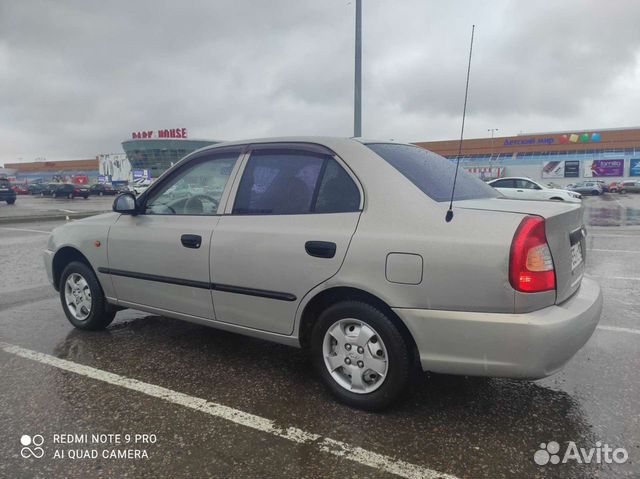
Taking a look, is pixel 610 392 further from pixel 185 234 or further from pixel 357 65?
pixel 357 65

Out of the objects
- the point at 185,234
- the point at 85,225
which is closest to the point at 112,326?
the point at 85,225

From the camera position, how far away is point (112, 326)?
463 centimetres

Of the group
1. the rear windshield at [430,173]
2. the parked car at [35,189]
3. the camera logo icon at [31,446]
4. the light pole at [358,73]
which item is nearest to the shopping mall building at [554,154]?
the parked car at [35,189]

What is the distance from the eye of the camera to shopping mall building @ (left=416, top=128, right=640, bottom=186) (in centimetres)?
6009

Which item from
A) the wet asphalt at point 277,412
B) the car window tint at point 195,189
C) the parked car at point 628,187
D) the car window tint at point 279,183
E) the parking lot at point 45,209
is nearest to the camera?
the wet asphalt at point 277,412

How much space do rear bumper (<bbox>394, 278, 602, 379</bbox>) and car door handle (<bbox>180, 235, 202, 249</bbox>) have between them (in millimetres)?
1586

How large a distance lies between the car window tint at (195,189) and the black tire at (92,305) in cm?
96

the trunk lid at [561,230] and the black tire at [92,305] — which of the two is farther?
the black tire at [92,305]

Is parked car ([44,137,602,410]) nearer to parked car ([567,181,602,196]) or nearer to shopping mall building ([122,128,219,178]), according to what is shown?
parked car ([567,181,602,196])

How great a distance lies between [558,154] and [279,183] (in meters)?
72.8

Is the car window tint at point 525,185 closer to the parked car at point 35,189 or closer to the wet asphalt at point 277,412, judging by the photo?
the wet asphalt at point 277,412

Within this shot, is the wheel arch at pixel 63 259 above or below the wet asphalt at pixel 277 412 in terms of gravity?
above

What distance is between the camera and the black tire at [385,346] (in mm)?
2637

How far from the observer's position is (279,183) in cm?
323
